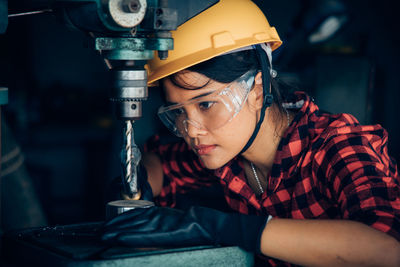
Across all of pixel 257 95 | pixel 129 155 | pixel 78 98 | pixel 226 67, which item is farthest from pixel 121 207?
pixel 78 98

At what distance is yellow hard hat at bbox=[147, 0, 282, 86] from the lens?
1427 millimetres

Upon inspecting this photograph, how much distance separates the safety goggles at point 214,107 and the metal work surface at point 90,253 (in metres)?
0.46

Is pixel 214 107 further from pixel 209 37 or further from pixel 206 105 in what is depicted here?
pixel 209 37

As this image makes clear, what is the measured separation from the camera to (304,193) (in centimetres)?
152

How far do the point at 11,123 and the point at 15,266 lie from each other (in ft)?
9.18

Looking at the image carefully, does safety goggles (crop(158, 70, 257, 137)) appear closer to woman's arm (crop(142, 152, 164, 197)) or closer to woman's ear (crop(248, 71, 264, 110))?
woman's ear (crop(248, 71, 264, 110))

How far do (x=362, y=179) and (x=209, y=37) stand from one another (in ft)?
1.84

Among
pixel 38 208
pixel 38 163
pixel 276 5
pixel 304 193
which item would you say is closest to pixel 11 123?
pixel 38 163

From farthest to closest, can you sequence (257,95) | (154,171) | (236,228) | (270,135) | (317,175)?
(154,171)
(270,135)
(257,95)
(317,175)
(236,228)

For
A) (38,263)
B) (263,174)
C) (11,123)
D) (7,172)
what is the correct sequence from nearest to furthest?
1. (38,263)
2. (263,174)
3. (7,172)
4. (11,123)

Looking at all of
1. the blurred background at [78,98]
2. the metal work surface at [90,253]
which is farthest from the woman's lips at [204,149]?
the blurred background at [78,98]

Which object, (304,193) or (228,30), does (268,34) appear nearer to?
(228,30)

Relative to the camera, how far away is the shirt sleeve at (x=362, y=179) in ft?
3.84

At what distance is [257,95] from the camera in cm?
157
